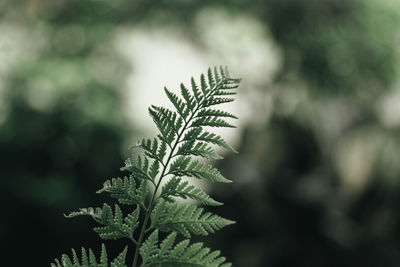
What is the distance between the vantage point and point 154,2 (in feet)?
17.9

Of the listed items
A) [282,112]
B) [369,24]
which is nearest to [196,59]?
[282,112]

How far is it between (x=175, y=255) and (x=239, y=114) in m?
4.64

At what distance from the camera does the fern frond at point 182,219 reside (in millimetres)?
351

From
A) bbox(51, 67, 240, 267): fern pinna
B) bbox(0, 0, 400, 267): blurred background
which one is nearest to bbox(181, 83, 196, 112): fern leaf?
bbox(51, 67, 240, 267): fern pinna

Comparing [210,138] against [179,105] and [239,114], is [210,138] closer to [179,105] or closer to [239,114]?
[179,105]

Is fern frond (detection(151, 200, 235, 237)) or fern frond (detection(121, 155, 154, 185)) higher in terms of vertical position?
fern frond (detection(121, 155, 154, 185))

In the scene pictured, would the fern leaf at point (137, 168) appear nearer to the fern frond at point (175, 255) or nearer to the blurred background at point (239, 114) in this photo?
the fern frond at point (175, 255)

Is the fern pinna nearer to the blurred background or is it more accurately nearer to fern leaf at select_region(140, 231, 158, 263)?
fern leaf at select_region(140, 231, 158, 263)

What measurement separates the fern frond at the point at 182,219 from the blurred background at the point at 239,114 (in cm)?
303

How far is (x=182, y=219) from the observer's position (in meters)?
0.36

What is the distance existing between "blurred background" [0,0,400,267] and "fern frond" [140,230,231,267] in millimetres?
3040

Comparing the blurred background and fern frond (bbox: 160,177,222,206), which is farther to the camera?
the blurred background

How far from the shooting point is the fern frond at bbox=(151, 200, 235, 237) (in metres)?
0.35

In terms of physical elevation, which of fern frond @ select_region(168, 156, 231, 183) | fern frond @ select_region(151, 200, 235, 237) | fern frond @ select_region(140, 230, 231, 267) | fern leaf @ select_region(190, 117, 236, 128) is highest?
fern leaf @ select_region(190, 117, 236, 128)
